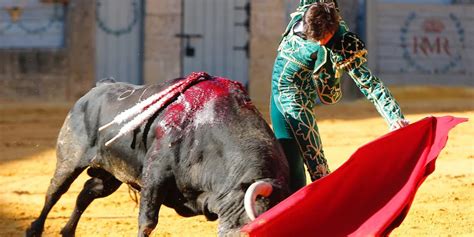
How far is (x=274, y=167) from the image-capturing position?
16.7 ft

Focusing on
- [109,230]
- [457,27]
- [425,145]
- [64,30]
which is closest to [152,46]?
[64,30]

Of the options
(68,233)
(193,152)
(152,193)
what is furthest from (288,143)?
(68,233)

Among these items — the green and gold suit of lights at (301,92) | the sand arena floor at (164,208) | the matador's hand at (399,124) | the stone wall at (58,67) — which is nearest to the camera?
the matador's hand at (399,124)

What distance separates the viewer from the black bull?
507 cm

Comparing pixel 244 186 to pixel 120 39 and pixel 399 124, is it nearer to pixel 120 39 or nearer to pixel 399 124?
pixel 399 124

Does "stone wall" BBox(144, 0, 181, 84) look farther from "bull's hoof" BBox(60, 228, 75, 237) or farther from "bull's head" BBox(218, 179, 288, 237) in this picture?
"bull's head" BBox(218, 179, 288, 237)

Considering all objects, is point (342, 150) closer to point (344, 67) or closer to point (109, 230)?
point (109, 230)

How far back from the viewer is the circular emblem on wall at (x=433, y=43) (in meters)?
17.6

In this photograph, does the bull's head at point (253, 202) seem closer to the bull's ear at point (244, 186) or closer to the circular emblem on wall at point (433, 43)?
the bull's ear at point (244, 186)

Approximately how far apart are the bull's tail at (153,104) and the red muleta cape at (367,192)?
1.32 metres

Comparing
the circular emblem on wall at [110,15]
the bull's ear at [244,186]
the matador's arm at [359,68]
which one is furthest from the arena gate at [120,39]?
the bull's ear at [244,186]

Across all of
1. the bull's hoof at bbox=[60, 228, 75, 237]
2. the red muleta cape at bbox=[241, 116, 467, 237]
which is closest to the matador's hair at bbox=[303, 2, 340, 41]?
the red muleta cape at bbox=[241, 116, 467, 237]

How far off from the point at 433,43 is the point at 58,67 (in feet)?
19.6

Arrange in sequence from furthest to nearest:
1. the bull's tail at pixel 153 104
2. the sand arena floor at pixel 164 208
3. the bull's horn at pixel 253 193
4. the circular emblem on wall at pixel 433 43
Result: 1. the circular emblem on wall at pixel 433 43
2. the sand arena floor at pixel 164 208
3. the bull's tail at pixel 153 104
4. the bull's horn at pixel 253 193
